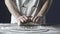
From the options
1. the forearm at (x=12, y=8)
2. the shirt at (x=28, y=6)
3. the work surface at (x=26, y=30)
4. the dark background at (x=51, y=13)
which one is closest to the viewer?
the work surface at (x=26, y=30)

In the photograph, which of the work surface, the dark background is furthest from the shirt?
the dark background

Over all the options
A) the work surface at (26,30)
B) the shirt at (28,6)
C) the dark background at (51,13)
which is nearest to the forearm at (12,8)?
the shirt at (28,6)

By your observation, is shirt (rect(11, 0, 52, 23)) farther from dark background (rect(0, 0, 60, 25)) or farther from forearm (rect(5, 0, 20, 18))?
dark background (rect(0, 0, 60, 25))

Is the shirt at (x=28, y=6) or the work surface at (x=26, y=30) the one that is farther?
the shirt at (x=28, y=6)

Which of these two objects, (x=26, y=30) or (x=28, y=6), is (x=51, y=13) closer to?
(x=28, y=6)

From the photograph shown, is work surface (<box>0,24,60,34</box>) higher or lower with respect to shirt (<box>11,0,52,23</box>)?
lower

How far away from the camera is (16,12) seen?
1.16 metres

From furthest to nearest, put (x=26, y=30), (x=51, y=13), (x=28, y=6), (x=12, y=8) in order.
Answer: (x=51, y=13)
(x=28, y=6)
(x=12, y=8)
(x=26, y=30)

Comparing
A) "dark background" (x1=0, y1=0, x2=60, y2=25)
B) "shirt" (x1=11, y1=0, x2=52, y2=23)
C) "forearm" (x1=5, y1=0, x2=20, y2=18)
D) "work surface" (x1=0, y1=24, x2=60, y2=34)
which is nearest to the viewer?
"work surface" (x1=0, y1=24, x2=60, y2=34)

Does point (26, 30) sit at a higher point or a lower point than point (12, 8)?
lower

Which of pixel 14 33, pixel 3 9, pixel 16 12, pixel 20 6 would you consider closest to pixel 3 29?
pixel 14 33

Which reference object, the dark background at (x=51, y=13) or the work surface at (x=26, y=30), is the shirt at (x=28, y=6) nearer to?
the work surface at (x=26, y=30)

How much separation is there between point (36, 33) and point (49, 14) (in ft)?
4.79

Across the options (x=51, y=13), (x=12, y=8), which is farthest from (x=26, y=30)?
(x=51, y=13)
